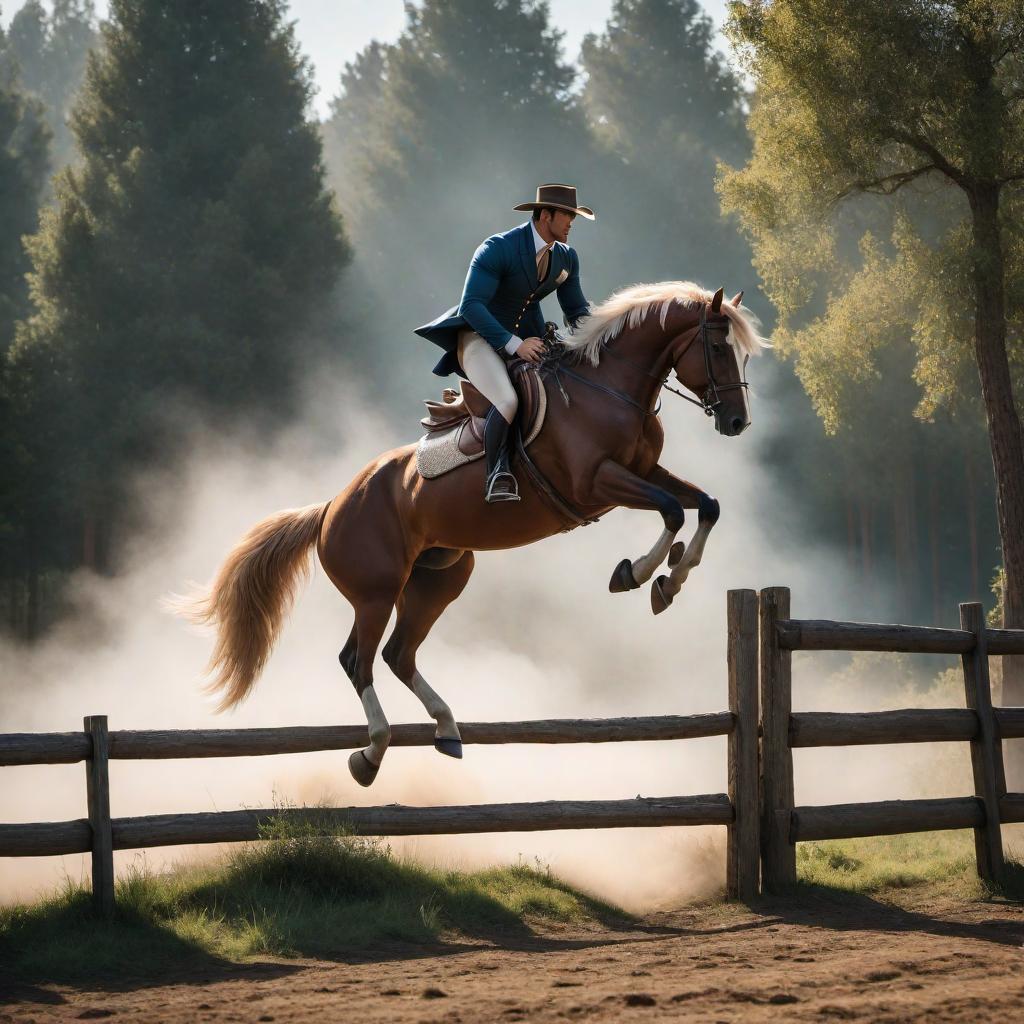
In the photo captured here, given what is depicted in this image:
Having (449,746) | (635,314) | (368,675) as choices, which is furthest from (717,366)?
(368,675)

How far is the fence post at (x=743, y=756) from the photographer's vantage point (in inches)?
298

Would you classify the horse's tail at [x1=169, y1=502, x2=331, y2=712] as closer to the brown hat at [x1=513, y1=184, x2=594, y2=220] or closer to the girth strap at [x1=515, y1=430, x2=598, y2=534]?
the girth strap at [x1=515, y1=430, x2=598, y2=534]

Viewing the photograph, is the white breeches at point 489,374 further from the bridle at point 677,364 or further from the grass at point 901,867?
the grass at point 901,867

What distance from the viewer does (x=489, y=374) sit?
274 inches

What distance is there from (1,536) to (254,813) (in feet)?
47.1

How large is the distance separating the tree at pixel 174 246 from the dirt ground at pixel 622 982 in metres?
16.6

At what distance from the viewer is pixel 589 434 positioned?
6.66 metres

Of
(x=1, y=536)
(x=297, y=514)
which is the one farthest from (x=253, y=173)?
(x=297, y=514)

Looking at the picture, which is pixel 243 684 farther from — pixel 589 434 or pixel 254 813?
pixel 589 434

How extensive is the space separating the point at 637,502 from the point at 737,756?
81.4 inches

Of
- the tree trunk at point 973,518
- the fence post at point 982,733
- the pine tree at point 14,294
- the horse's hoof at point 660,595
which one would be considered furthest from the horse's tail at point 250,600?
the tree trunk at point 973,518

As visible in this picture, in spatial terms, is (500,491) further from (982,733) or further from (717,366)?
(982,733)

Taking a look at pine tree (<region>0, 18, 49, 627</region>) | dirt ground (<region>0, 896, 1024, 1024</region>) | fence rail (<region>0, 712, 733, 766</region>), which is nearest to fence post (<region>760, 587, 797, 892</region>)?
fence rail (<region>0, 712, 733, 766</region>)

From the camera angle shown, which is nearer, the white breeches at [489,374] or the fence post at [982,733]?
the white breeches at [489,374]
